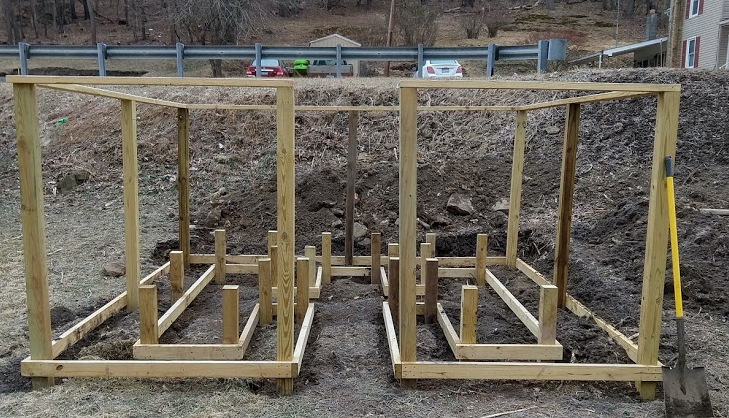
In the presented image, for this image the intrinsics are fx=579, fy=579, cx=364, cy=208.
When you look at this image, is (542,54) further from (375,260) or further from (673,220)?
(673,220)

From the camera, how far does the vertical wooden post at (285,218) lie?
346 centimetres

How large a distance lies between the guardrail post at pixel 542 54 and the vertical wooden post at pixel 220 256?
884 centimetres

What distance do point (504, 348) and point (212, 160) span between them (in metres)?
8.02

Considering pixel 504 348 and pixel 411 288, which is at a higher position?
pixel 411 288

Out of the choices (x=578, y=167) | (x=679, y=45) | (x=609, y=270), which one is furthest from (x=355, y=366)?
(x=679, y=45)

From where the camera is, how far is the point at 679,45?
19.7 metres

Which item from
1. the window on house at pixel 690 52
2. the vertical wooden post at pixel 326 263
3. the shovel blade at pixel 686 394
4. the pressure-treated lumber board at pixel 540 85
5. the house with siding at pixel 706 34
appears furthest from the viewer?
the window on house at pixel 690 52

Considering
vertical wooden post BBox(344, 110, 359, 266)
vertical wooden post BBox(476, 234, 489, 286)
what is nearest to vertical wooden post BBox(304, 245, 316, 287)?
vertical wooden post BBox(344, 110, 359, 266)

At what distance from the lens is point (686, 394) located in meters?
3.34

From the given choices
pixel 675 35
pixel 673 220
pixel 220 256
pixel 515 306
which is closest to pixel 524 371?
pixel 673 220

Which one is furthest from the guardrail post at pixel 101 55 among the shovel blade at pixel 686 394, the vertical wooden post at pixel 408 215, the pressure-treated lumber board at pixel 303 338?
the shovel blade at pixel 686 394

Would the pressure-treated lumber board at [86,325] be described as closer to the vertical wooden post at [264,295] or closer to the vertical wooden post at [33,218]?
the vertical wooden post at [33,218]

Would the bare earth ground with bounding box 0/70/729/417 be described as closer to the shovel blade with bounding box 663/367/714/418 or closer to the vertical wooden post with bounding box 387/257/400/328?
the shovel blade with bounding box 663/367/714/418

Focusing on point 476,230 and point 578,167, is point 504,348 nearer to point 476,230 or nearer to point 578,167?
point 476,230
